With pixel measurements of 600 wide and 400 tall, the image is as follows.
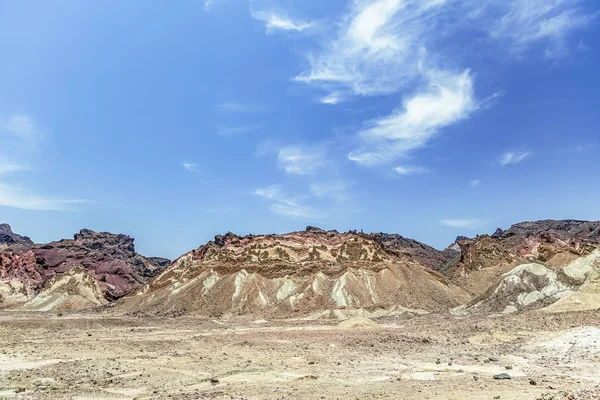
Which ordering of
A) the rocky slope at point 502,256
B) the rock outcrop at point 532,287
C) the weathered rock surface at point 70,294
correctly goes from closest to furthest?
the rock outcrop at point 532,287, the weathered rock surface at point 70,294, the rocky slope at point 502,256

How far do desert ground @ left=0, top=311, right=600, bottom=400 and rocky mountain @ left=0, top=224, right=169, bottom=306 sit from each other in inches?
2700

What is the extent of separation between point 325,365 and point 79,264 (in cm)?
10070

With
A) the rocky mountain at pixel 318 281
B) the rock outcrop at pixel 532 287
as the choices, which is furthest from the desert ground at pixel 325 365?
the rocky mountain at pixel 318 281

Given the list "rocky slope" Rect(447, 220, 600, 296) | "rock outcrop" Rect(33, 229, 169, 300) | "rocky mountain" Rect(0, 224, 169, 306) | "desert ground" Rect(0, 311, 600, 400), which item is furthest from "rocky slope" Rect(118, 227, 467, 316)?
A: "desert ground" Rect(0, 311, 600, 400)

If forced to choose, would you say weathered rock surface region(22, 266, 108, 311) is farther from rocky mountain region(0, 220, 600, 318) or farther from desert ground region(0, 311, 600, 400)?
desert ground region(0, 311, 600, 400)

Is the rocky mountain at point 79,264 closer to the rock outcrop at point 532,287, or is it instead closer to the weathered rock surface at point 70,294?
the weathered rock surface at point 70,294

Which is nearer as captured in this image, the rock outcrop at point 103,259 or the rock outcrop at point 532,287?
the rock outcrop at point 532,287

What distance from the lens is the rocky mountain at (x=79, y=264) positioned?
92.1m

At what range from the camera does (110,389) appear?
623 inches

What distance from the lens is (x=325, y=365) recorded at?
19.9m

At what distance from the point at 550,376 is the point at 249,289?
5253cm

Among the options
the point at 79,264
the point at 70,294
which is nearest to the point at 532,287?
Result: the point at 70,294

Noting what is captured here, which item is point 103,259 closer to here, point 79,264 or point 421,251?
point 79,264

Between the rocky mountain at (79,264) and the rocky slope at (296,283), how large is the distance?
92.6 feet
